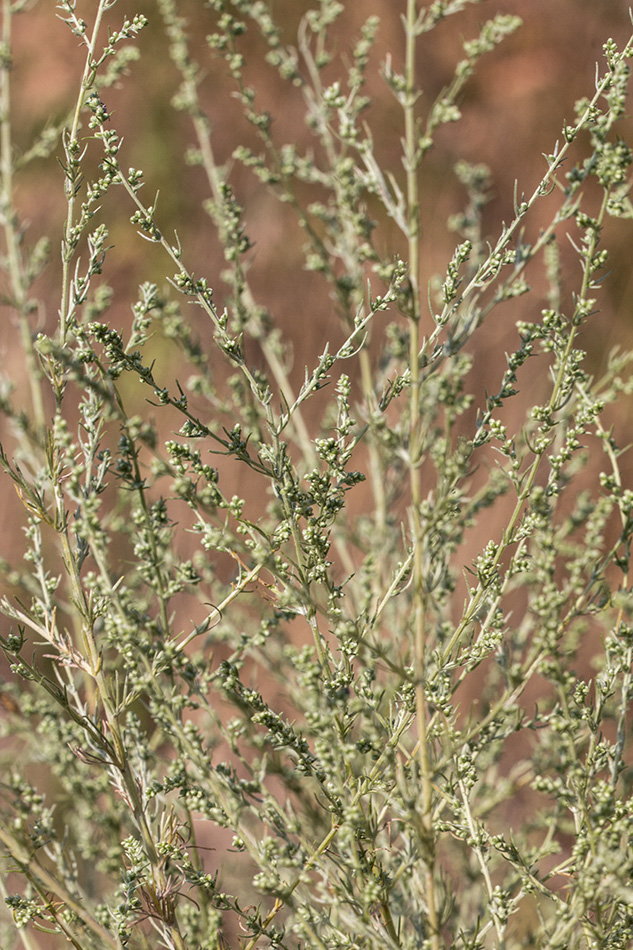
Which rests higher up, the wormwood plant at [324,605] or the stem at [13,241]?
the stem at [13,241]

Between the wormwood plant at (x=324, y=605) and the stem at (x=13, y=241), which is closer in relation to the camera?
the wormwood plant at (x=324, y=605)

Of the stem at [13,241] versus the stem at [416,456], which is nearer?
the stem at [416,456]

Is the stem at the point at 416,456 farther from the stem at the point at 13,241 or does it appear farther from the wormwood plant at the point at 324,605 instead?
the stem at the point at 13,241

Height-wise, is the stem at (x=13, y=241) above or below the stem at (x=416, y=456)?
above

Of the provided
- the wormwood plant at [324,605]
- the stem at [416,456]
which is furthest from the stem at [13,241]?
the stem at [416,456]

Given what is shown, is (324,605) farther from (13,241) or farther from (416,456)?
(13,241)

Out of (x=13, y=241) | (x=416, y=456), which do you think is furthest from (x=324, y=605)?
(x=13, y=241)

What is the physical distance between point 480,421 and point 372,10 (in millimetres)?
1316

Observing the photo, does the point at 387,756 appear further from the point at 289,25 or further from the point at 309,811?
the point at 289,25

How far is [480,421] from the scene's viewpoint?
0.53m

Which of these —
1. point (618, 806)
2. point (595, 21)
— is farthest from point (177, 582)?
point (595, 21)

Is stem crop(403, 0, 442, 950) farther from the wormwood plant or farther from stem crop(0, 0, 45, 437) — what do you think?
stem crop(0, 0, 45, 437)

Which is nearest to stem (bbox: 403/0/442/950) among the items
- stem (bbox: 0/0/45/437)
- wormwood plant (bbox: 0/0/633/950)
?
wormwood plant (bbox: 0/0/633/950)

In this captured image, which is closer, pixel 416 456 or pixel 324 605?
pixel 416 456
